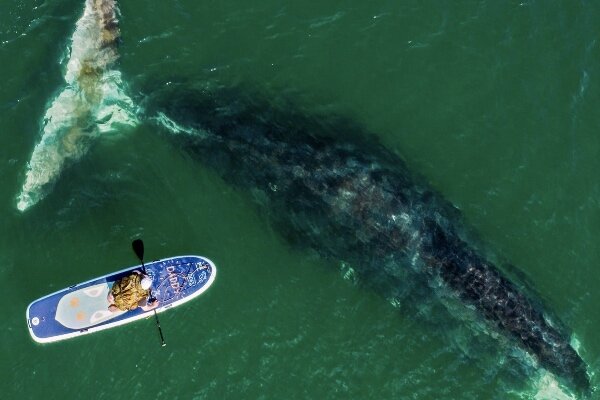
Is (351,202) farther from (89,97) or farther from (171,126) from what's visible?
(89,97)

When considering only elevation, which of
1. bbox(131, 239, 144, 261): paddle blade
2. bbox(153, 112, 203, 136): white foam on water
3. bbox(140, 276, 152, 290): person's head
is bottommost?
bbox(140, 276, 152, 290): person's head

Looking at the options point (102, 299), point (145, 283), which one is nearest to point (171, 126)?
point (145, 283)

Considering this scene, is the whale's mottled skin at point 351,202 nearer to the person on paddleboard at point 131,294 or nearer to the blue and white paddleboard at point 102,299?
the blue and white paddleboard at point 102,299

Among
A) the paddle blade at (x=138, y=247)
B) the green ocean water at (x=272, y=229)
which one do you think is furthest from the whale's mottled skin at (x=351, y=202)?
the paddle blade at (x=138, y=247)

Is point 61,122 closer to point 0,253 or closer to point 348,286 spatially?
point 0,253

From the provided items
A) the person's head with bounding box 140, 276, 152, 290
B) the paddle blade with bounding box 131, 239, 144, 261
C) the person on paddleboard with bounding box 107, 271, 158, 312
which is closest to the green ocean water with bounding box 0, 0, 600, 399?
the paddle blade with bounding box 131, 239, 144, 261

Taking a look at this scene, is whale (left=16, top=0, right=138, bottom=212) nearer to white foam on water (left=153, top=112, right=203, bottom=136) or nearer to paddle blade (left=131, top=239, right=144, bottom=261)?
white foam on water (left=153, top=112, right=203, bottom=136)
